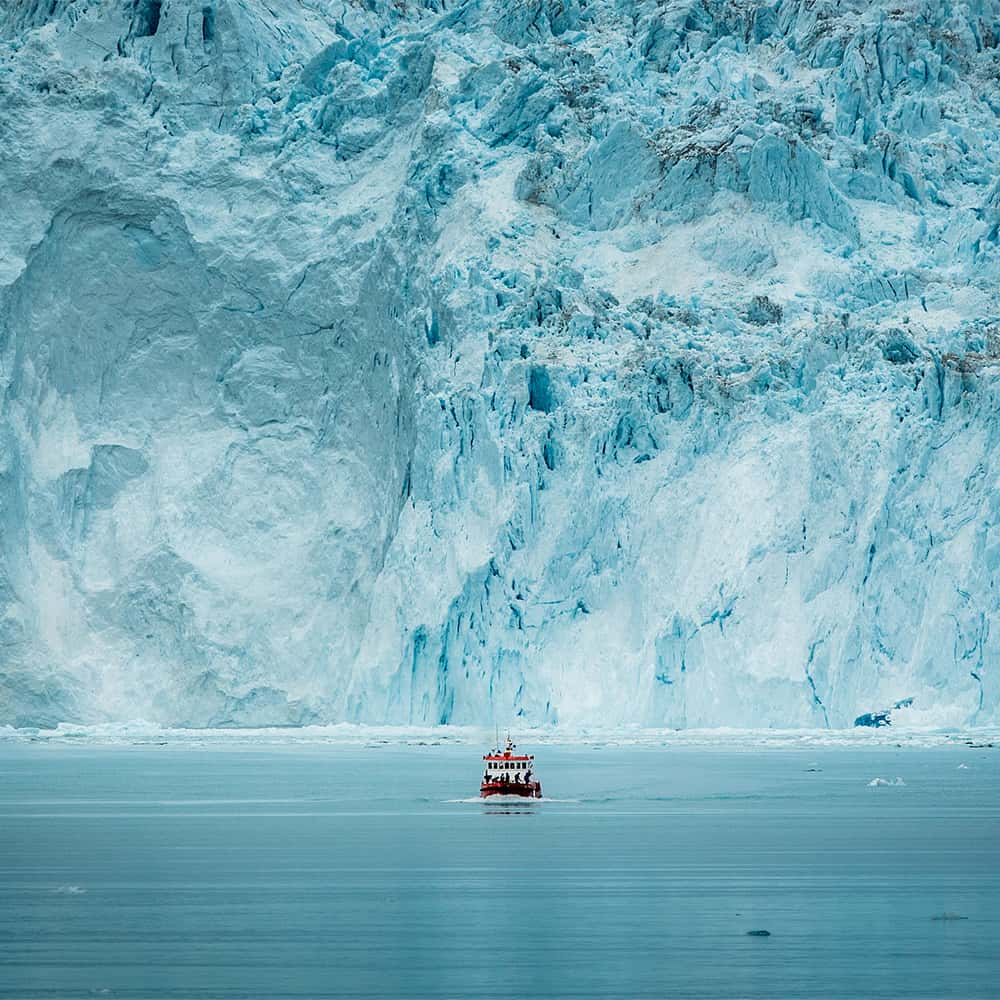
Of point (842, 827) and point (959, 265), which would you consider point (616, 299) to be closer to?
point (959, 265)

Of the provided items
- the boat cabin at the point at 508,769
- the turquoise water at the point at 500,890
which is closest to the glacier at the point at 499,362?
the turquoise water at the point at 500,890

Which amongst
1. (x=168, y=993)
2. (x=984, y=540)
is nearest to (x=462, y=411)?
(x=984, y=540)

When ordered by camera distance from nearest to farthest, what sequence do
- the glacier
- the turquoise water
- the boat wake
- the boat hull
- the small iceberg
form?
1. the turquoise water
2. the boat wake
3. the boat hull
4. the small iceberg
5. the glacier

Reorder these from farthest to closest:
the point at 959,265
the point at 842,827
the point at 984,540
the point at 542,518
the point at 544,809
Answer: the point at 959,265 < the point at 542,518 < the point at 984,540 < the point at 544,809 < the point at 842,827

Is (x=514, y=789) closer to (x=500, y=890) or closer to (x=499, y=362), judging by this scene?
(x=500, y=890)

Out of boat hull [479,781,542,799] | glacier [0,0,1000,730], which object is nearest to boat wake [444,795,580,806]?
boat hull [479,781,542,799]

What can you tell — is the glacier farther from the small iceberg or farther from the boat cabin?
the boat cabin

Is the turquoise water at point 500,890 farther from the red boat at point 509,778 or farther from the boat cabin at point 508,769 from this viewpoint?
the boat cabin at point 508,769
